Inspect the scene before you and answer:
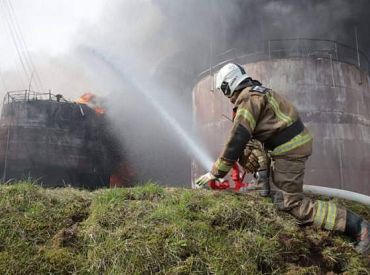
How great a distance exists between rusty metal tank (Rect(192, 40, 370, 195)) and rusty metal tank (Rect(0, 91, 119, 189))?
6357 millimetres

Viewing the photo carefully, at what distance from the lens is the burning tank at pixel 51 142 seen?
16.2 metres

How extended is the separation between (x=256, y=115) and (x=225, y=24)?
1421cm

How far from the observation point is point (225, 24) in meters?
17.1

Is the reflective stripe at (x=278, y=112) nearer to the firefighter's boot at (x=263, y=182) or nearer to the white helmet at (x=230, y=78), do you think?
the white helmet at (x=230, y=78)

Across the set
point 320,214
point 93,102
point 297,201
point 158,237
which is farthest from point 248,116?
point 93,102

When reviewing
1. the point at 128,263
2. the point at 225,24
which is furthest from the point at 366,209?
the point at 225,24

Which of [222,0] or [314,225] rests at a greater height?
[222,0]

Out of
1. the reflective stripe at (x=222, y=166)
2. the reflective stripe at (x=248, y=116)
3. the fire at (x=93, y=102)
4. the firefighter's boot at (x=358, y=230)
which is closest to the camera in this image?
the firefighter's boot at (x=358, y=230)

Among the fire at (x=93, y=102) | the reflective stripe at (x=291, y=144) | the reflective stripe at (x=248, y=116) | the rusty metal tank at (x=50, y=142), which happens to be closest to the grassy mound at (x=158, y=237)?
the reflective stripe at (x=291, y=144)

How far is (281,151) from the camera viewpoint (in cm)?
383

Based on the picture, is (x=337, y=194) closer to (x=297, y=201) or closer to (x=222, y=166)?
(x=297, y=201)

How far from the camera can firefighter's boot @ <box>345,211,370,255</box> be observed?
11.4 feet

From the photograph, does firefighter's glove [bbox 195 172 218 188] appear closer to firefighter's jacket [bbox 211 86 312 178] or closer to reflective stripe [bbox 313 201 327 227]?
firefighter's jacket [bbox 211 86 312 178]

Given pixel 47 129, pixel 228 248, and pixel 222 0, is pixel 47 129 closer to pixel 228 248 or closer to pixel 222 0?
pixel 222 0
